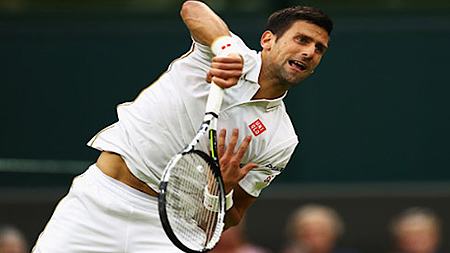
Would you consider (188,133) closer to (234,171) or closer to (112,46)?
(234,171)

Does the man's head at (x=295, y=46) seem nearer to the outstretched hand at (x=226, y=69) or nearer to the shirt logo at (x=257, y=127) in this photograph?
the shirt logo at (x=257, y=127)

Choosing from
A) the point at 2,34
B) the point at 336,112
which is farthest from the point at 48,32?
the point at 336,112

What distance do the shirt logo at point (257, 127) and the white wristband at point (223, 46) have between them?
557mm

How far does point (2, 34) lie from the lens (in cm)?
924

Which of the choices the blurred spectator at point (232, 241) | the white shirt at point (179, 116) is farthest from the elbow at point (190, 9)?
the blurred spectator at point (232, 241)

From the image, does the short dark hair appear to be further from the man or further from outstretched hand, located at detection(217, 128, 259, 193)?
outstretched hand, located at detection(217, 128, 259, 193)

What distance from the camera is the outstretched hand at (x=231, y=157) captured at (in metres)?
4.74

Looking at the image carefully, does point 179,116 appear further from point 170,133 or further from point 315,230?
point 315,230

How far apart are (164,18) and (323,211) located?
→ 284 cm

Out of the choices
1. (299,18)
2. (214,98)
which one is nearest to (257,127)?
(214,98)

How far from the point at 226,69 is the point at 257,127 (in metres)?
0.60

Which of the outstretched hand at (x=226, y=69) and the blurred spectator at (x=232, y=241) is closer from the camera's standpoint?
the outstretched hand at (x=226, y=69)

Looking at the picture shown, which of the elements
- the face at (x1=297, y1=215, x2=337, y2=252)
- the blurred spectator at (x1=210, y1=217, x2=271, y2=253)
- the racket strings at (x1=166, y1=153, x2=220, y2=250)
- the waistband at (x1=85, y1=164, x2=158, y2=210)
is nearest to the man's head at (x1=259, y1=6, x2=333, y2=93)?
the racket strings at (x1=166, y1=153, x2=220, y2=250)

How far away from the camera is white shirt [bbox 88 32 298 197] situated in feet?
15.7
